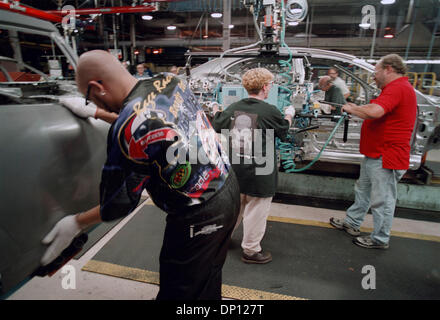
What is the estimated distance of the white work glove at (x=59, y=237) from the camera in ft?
3.76

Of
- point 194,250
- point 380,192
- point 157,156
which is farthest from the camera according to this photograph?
point 380,192

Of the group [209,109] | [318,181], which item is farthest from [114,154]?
[318,181]

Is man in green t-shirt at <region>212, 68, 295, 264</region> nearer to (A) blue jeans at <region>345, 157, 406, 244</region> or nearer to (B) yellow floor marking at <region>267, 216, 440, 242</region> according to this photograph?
(B) yellow floor marking at <region>267, 216, 440, 242</region>

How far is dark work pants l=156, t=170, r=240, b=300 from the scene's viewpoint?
124 cm

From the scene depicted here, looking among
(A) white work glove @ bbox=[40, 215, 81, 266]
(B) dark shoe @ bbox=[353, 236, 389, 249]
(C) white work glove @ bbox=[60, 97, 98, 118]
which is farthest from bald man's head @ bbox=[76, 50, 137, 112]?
(B) dark shoe @ bbox=[353, 236, 389, 249]

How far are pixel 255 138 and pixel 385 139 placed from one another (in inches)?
50.3

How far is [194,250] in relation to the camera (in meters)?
1.26

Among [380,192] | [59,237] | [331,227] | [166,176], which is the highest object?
[166,176]

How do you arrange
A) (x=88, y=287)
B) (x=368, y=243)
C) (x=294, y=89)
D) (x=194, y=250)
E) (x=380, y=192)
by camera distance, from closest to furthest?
(x=194, y=250)
(x=88, y=287)
(x=380, y=192)
(x=368, y=243)
(x=294, y=89)

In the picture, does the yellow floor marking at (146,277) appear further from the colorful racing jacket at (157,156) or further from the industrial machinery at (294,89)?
the industrial machinery at (294,89)

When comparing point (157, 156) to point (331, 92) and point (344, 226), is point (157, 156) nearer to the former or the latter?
point (344, 226)

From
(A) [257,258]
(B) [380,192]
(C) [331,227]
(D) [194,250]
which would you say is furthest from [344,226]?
(D) [194,250]

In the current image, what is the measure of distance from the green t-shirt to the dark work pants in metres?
0.92
